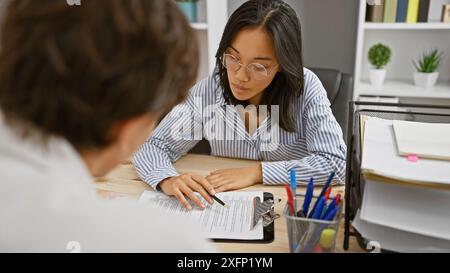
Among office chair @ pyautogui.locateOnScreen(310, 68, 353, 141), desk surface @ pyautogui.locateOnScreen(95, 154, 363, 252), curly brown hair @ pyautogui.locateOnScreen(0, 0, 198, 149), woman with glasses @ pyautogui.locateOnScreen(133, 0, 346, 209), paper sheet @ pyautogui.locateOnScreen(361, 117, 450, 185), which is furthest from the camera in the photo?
office chair @ pyautogui.locateOnScreen(310, 68, 353, 141)

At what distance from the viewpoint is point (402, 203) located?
772mm

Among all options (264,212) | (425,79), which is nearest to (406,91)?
(425,79)

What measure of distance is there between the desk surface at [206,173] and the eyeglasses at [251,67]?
0.25 m

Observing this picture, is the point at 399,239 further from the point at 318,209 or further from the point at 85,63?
the point at 85,63

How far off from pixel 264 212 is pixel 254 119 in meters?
0.56

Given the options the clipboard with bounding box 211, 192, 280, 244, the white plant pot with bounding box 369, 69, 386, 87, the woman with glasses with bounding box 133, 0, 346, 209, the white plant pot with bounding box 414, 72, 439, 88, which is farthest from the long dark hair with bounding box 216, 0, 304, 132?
the white plant pot with bounding box 414, 72, 439, 88

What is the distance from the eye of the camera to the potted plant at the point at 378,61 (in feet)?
7.57

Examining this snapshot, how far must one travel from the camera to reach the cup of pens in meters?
0.76

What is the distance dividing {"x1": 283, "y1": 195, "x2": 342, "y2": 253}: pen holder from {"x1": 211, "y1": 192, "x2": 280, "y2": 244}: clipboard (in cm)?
10

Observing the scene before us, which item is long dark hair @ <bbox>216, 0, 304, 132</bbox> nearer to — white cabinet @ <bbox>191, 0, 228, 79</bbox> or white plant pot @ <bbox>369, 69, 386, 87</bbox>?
white cabinet @ <bbox>191, 0, 228, 79</bbox>

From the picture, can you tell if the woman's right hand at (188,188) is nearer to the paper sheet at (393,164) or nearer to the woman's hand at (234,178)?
the woman's hand at (234,178)

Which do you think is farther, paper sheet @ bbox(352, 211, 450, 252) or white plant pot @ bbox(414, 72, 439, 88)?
white plant pot @ bbox(414, 72, 439, 88)

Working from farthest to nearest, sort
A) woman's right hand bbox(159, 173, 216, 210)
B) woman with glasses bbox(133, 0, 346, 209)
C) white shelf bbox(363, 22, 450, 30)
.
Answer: white shelf bbox(363, 22, 450, 30)
woman with glasses bbox(133, 0, 346, 209)
woman's right hand bbox(159, 173, 216, 210)
